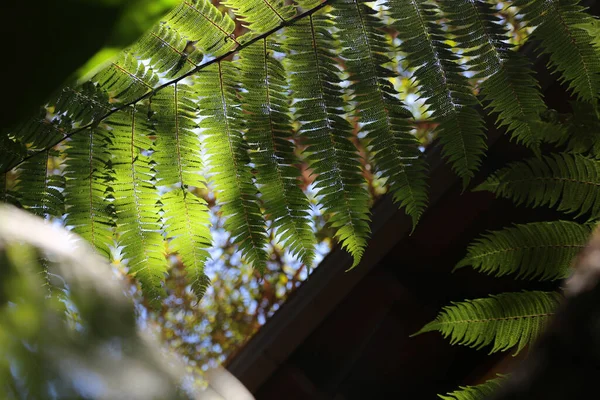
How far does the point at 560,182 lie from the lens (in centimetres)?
85

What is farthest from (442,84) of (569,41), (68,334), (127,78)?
(68,334)

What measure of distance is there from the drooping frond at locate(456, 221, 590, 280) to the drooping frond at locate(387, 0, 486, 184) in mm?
136

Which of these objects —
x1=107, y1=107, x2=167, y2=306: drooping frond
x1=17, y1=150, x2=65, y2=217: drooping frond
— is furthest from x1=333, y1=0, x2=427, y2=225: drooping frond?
x1=17, y1=150, x2=65, y2=217: drooping frond

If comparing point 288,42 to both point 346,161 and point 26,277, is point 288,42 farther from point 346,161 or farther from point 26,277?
point 26,277

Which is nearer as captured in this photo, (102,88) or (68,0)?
(68,0)

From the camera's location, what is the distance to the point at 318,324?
128 cm

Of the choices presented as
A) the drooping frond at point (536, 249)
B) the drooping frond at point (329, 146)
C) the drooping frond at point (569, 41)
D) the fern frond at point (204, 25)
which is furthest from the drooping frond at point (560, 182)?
the fern frond at point (204, 25)

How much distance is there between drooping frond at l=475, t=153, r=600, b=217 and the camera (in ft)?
2.74

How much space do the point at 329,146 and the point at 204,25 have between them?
0.37 m

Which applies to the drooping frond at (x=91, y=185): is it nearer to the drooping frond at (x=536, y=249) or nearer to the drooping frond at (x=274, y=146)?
the drooping frond at (x=274, y=146)

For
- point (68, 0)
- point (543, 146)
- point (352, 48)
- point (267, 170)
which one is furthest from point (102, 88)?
point (543, 146)

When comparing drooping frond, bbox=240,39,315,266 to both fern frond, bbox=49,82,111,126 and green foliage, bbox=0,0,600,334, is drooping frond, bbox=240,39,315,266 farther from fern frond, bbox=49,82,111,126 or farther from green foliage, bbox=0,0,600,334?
fern frond, bbox=49,82,111,126

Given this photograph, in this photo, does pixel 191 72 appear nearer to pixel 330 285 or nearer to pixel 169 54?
pixel 169 54

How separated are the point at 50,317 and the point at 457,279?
1150 millimetres
